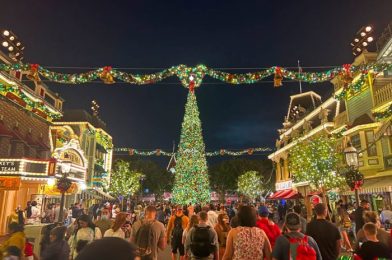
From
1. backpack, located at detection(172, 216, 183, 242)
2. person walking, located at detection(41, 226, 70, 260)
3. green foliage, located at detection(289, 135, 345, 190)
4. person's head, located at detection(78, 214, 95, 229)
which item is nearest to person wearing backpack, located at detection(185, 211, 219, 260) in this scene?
person walking, located at detection(41, 226, 70, 260)

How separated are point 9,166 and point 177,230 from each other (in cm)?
1521

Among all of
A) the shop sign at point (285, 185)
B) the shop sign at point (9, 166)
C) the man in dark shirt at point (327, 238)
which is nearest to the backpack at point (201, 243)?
the man in dark shirt at point (327, 238)

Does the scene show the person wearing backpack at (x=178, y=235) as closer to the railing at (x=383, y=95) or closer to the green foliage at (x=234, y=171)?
the railing at (x=383, y=95)

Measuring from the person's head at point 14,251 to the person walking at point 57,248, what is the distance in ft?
1.33

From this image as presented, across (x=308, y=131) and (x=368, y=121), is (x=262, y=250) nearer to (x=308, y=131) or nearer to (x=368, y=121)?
(x=368, y=121)

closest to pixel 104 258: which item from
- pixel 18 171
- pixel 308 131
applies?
pixel 18 171

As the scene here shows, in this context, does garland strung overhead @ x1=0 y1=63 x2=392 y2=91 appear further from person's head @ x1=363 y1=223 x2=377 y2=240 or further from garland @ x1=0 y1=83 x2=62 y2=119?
person's head @ x1=363 y1=223 x2=377 y2=240

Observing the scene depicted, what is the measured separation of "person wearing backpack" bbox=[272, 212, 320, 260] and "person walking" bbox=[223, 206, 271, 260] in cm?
21

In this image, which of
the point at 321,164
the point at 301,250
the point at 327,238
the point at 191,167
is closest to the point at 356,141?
the point at 321,164

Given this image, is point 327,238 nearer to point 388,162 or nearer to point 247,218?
point 247,218

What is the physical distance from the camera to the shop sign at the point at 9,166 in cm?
1956

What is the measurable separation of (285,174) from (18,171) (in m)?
39.9

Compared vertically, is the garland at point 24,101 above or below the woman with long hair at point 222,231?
above

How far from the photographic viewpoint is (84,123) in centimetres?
4431
